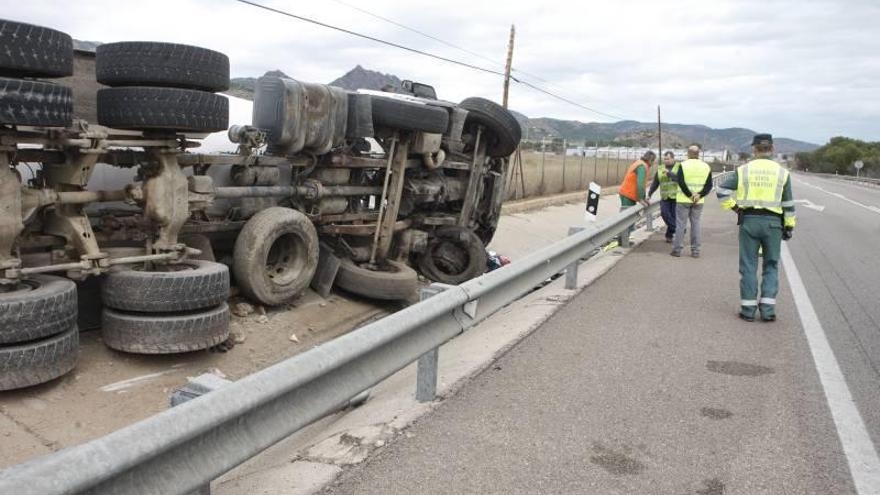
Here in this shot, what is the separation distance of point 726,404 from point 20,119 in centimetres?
465

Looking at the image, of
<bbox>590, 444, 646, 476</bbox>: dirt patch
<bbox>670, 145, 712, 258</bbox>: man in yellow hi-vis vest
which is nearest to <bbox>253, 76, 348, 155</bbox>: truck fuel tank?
<bbox>590, 444, 646, 476</bbox>: dirt patch

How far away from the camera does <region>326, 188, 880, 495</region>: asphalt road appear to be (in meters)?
3.29

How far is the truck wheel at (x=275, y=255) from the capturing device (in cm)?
718

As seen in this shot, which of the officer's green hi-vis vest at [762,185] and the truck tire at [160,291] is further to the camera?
the officer's green hi-vis vest at [762,185]

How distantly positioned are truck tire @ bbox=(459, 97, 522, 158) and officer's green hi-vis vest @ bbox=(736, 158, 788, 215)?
4152 mm

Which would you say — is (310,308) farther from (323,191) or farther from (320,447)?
(320,447)

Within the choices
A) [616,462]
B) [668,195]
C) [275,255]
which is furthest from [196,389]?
Answer: [668,195]

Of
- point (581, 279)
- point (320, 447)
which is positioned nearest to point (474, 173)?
point (581, 279)

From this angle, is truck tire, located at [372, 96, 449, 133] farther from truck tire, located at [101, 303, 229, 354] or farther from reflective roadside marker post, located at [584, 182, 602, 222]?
truck tire, located at [101, 303, 229, 354]

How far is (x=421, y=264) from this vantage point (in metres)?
10.3

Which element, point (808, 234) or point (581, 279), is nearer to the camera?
point (581, 279)

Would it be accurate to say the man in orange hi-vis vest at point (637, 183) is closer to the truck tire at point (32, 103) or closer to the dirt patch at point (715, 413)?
the dirt patch at point (715, 413)

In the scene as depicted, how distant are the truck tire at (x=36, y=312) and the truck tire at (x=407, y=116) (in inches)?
168


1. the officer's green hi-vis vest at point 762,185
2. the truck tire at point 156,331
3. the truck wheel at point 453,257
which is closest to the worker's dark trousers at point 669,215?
the truck wheel at point 453,257
